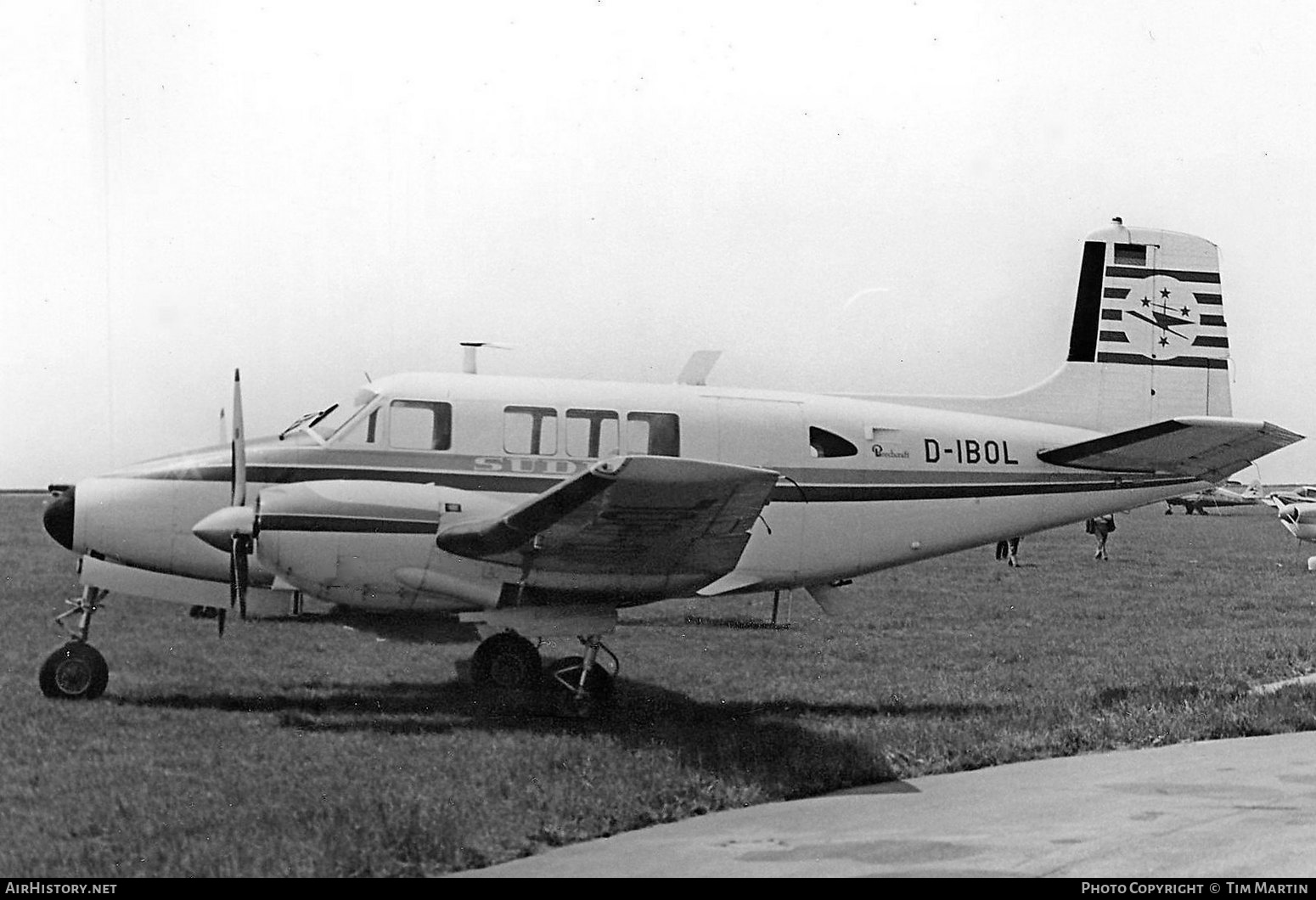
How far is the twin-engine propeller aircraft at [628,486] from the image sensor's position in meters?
10.5

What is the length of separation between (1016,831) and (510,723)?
4.53 metres

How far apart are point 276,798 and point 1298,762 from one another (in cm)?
664

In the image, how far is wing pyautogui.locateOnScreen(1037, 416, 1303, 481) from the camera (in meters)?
12.2

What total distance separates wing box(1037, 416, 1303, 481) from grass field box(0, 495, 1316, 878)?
2072 mm

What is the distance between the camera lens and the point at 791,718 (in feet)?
36.2

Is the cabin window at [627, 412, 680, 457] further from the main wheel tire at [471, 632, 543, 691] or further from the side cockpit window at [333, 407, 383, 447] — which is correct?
the side cockpit window at [333, 407, 383, 447]

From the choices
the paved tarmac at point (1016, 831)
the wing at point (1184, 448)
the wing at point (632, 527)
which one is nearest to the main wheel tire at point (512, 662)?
the wing at point (632, 527)

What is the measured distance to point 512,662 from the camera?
38.2 feet

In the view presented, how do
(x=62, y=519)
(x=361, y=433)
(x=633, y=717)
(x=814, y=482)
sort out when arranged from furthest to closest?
(x=814, y=482) → (x=361, y=433) → (x=62, y=519) → (x=633, y=717)

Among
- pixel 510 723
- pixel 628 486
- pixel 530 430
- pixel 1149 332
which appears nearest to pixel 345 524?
pixel 530 430

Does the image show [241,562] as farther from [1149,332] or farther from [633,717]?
[1149,332]

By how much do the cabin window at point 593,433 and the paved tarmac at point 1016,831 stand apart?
411 centimetres
